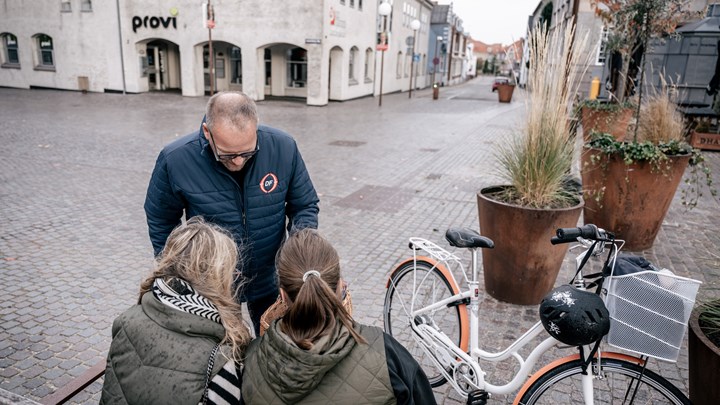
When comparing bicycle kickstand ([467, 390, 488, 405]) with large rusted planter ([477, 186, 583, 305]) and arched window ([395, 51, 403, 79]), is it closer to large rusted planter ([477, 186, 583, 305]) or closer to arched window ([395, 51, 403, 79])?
large rusted planter ([477, 186, 583, 305])

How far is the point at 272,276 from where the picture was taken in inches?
108

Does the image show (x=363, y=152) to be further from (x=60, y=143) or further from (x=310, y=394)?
(x=310, y=394)

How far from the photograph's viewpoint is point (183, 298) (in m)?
1.68

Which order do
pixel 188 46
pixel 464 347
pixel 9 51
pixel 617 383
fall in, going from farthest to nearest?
pixel 9 51
pixel 188 46
pixel 464 347
pixel 617 383

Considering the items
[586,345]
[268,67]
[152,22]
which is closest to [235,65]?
[268,67]

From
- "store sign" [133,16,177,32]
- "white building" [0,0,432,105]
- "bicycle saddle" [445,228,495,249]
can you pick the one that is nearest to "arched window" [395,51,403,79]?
"white building" [0,0,432,105]

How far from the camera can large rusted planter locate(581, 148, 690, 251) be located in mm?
5094

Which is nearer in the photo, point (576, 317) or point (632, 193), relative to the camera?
point (576, 317)

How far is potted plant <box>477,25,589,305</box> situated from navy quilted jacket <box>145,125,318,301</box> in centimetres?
195

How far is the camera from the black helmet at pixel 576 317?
1804 mm

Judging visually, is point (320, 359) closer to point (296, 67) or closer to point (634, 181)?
point (634, 181)

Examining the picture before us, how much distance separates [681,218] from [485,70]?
9756 cm

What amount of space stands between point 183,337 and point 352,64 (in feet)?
85.4

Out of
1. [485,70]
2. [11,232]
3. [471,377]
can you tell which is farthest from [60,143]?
[485,70]
